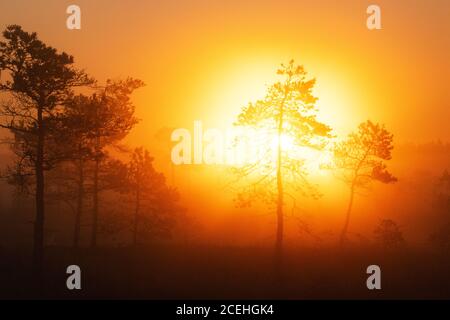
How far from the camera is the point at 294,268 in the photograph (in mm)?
23141

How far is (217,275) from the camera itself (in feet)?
69.6

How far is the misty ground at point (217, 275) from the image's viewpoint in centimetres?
1903

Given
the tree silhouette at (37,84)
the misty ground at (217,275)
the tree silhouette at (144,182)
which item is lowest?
the misty ground at (217,275)

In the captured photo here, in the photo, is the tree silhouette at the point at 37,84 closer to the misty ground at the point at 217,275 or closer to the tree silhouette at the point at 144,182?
the misty ground at the point at 217,275

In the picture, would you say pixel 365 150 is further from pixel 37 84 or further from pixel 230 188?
pixel 37 84

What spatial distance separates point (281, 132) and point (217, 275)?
7610 mm

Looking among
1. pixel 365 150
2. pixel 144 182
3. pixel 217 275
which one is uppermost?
pixel 365 150

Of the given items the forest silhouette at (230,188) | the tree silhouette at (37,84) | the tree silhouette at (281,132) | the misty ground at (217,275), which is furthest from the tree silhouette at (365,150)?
the tree silhouette at (37,84)

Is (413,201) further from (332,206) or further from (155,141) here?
(155,141)

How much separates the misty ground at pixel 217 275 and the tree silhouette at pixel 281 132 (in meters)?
2.23

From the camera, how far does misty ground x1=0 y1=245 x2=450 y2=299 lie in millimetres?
19031

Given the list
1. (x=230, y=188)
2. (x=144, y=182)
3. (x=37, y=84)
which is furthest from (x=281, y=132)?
(x=144, y=182)

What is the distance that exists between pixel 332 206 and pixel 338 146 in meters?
45.0
